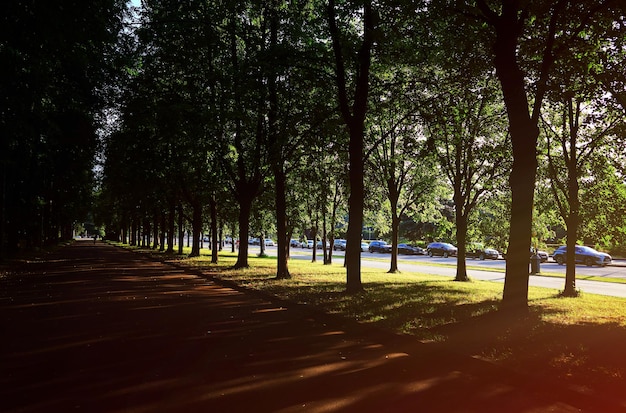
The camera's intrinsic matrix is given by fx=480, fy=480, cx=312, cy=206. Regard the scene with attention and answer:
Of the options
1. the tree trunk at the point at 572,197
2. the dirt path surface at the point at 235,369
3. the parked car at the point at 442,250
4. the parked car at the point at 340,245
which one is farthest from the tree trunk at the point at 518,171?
the parked car at the point at 340,245

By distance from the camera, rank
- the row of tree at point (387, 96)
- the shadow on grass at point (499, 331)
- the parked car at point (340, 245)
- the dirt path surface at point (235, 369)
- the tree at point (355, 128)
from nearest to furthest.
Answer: the dirt path surface at point (235, 369), the shadow on grass at point (499, 331), the row of tree at point (387, 96), the tree at point (355, 128), the parked car at point (340, 245)

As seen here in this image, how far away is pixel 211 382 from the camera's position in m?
5.35

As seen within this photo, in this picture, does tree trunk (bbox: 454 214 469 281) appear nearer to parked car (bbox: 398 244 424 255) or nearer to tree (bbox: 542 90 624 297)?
tree (bbox: 542 90 624 297)

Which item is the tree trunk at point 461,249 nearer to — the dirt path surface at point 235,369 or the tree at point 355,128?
the tree at point 355,128

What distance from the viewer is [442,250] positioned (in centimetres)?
5294

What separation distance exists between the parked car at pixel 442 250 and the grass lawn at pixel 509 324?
122 ft

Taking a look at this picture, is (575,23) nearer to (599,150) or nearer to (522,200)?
(522,200)

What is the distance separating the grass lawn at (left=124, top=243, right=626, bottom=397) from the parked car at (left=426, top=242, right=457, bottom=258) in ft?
122

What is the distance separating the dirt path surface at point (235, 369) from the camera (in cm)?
475

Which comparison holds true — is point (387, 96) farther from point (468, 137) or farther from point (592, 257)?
point (592, 257)

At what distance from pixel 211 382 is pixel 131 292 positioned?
9575mm

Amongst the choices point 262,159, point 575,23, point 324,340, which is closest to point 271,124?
point 262,159

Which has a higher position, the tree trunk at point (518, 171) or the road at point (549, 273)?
the tree trunk at point (518, 171)

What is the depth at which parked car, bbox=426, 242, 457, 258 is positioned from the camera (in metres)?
51.8
